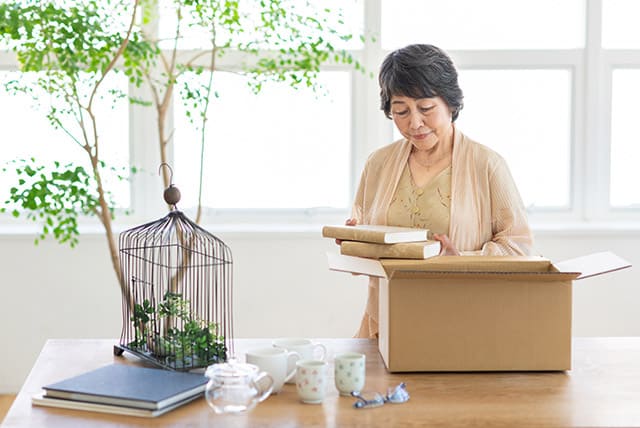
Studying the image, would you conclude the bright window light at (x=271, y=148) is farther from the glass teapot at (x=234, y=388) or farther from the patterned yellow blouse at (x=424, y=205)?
the glass teapot at (x=234, y=388)

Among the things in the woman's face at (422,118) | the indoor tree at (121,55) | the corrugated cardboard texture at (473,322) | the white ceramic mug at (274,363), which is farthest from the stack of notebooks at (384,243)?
the indoor tree at (121,55)

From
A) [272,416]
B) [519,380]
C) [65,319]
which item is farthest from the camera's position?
[65,319]

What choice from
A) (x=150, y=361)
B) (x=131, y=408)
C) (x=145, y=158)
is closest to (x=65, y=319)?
(x=145, y=158)

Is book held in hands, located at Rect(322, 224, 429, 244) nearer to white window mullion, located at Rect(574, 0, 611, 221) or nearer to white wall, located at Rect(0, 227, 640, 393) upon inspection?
white wall, located at Rect(0, 227, 640, 393)

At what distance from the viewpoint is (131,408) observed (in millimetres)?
1857

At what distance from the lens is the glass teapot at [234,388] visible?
5.90 feet

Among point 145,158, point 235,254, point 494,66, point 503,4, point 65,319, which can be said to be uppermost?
point 503,4

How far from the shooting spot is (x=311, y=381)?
191 centimetres

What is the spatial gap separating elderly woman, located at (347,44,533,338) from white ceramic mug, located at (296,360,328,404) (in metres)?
0.76

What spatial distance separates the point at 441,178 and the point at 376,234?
58 cm

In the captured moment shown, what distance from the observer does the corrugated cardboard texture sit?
2.11 meters

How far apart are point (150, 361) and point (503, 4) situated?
2.92 metres

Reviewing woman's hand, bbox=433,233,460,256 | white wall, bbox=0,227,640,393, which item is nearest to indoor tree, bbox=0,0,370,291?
white wall, bbox=0,227,640,393

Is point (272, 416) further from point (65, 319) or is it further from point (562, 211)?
point (562, 211)
